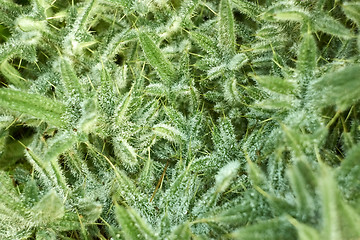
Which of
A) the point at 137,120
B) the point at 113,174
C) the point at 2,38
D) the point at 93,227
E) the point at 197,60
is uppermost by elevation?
the point at 2,38

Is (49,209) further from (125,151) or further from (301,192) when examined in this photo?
(301,192)

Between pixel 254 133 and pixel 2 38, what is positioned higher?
pixel 2 38

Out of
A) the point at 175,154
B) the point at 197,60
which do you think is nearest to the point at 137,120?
the point at 175,154

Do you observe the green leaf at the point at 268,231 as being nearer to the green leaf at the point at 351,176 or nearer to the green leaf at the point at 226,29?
the green leaf at the point at 351,176

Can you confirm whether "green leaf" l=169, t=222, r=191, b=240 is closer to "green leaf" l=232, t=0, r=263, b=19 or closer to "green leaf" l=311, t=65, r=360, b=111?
"green leaf" l=311, t=65, r=360, b=111

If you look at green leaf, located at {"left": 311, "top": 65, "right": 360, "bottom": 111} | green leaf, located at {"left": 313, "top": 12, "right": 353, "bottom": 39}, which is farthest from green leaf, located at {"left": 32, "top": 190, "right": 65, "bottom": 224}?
green leaf, located at {"left": 313, "top": 12, "right": 353, "bottom": 39}

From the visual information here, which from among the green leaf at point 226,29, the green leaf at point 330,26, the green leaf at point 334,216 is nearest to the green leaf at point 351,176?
the green leaf at point 334,216

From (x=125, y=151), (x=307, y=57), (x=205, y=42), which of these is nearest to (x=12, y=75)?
(x=125, y=151)

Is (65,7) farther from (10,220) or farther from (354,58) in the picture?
(354,58)
